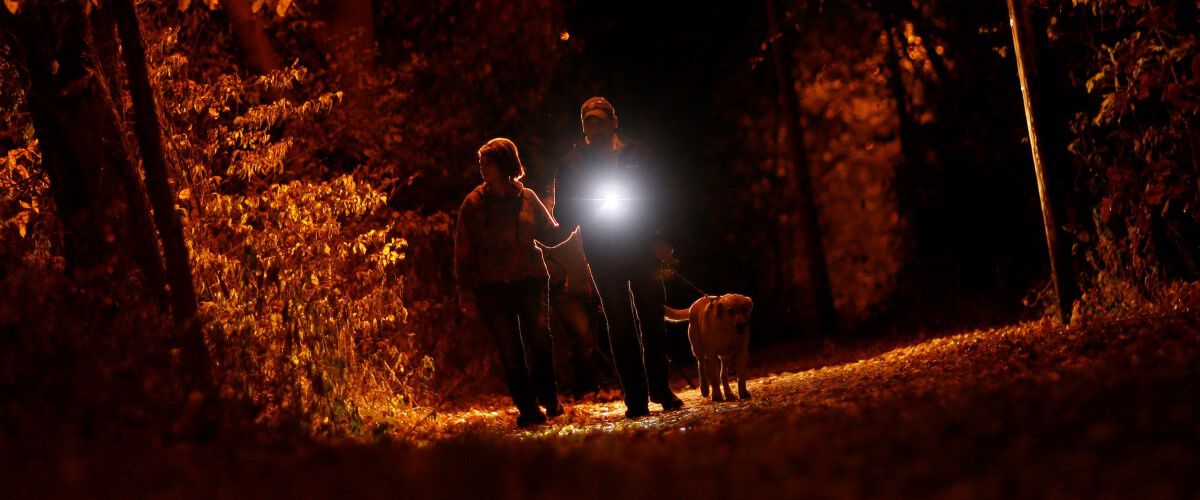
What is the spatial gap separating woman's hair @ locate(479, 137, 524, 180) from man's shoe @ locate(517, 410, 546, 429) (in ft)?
5.72

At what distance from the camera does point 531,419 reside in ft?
28.1

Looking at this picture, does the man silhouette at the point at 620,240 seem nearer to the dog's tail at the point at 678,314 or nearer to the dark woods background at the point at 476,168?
the dog's tail at the point at 678,314

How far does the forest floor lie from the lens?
3.56 metres

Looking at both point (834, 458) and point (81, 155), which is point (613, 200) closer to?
point (81, 155)

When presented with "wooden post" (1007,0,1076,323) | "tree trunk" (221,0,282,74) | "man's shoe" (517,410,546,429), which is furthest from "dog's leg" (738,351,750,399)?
"tree trunk" (221,0,282,74)

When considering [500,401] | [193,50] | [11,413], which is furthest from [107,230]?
[500,401]

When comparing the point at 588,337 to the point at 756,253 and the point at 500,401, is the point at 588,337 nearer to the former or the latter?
the point at 500,401

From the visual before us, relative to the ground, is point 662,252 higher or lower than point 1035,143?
lower

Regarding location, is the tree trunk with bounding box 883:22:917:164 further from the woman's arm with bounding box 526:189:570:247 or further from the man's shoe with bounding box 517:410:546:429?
the man's shoe with bounding box 517:410:546:429

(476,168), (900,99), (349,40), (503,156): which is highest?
(349,40)

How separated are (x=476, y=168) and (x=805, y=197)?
529cm

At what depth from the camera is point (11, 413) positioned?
5695mm

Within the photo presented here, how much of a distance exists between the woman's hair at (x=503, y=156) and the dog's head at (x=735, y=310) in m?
1.94

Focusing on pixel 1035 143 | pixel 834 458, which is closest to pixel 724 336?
pixel 1035 143
